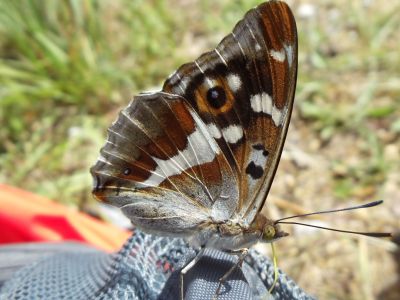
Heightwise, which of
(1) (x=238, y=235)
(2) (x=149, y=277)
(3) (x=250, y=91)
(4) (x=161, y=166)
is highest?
(3) (x=250, y=91)

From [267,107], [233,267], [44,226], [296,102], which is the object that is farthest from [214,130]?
[296,102]

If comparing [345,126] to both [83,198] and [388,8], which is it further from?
[83,198]

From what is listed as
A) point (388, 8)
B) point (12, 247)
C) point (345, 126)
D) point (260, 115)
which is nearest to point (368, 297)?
point (345, 126)

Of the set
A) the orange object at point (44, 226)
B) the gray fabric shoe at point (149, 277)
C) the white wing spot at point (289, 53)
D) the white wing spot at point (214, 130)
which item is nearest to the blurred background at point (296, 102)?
the orange object at point (44, 226)

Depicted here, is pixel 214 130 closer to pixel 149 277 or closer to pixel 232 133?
pixel 232 133

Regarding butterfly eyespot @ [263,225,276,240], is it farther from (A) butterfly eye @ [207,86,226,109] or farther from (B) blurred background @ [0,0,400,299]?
(B) blurred background @ [0,0,400,299]

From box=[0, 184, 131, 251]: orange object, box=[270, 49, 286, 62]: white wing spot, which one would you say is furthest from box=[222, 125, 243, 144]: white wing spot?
box=[0, 184, 131, 251]: orange object
